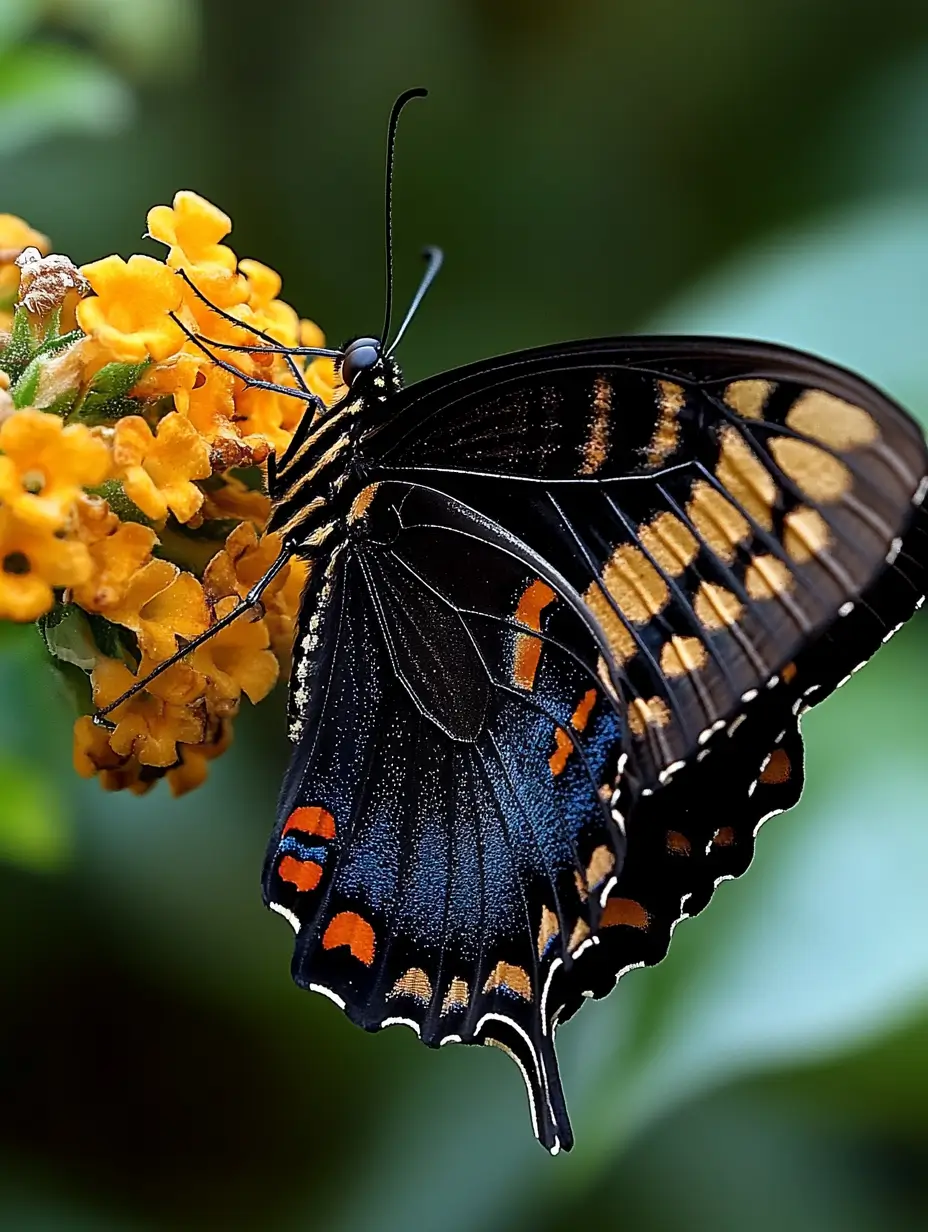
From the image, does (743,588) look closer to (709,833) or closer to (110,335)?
(709,833)

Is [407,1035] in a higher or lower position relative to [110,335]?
lower

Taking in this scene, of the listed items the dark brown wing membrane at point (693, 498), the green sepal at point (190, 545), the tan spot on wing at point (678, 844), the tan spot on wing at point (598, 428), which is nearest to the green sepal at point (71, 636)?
the green sepal at point (190, 545)

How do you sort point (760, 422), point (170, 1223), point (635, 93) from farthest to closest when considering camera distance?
point (635, 93), point (170, 1223), point (760, 422)

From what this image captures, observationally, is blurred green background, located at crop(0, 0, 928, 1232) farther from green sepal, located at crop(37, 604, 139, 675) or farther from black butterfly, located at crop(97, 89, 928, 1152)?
black butterfly, located at crop(97, 89, 928, 1152)

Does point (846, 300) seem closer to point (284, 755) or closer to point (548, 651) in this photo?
point (548, 651)

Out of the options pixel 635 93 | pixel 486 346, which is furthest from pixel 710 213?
pixel 486 346

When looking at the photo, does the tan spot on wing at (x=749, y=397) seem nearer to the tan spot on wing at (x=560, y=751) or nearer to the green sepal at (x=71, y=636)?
the tan spot on wing at (x=560, y=751)

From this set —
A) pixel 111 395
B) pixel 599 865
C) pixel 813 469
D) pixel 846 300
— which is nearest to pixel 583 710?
pixel 599 865
